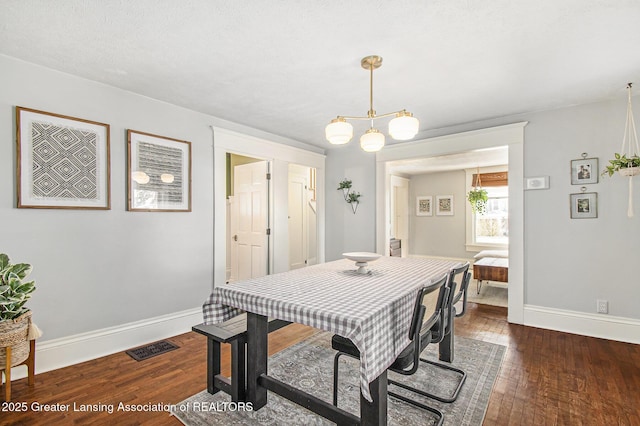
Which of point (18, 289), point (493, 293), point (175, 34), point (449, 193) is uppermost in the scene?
point (175, 34)

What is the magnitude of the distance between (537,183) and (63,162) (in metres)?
4.48

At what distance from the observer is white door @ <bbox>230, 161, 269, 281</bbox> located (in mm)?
4363

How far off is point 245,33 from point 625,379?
11.7ft

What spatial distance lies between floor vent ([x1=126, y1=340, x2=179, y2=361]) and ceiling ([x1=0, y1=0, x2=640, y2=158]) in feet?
7.62

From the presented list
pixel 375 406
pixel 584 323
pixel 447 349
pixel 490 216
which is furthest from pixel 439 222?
pixel 375 406

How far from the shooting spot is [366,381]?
130cm

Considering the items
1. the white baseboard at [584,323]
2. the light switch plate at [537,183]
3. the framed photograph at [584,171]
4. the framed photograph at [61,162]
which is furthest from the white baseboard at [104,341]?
the framed photograph at [584,171]

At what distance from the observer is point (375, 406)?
4.76 ft

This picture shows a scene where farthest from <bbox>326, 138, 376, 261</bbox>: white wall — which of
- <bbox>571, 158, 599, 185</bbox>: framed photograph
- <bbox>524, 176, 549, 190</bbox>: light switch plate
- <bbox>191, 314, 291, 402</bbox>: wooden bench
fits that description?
<bbox>191, 314, 291, 402</bbox>: wooden bench

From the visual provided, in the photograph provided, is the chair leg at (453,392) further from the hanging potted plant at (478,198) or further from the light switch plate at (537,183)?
the hanging potted plant at (478,198)

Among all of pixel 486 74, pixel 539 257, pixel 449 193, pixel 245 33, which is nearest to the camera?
pixel 245 33

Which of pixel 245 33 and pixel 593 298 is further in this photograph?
pixel 593 298

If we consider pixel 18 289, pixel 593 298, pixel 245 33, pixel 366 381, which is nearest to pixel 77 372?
pixel 18 289

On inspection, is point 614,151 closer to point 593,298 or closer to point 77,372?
point 593,298
